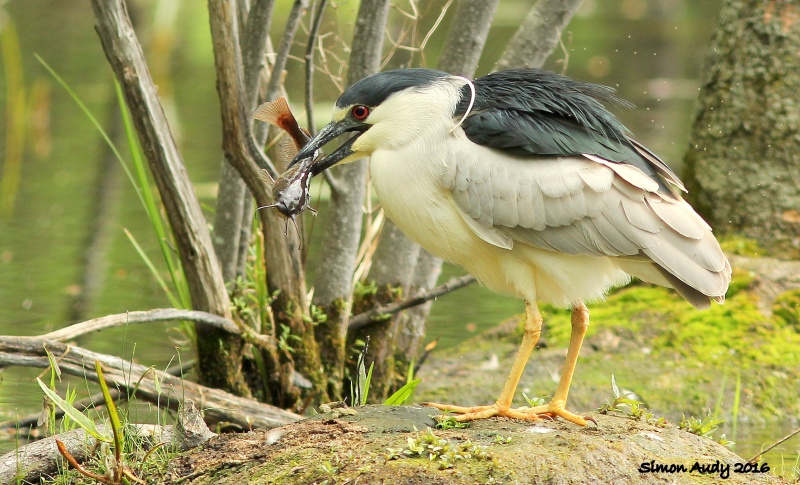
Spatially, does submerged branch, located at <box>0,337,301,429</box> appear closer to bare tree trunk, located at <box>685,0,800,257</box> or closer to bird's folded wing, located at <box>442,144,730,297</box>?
bird's folded wing, located at <box>442,144,730,297</box>

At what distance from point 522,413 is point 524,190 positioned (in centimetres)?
93

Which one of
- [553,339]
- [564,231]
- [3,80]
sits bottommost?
[553,339]

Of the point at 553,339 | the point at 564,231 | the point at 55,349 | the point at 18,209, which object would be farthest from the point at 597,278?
the point at 18,209

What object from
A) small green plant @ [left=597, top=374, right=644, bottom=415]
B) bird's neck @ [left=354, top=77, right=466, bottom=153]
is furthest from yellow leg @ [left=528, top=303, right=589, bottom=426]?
Result: bird's neck @ [left=354, top=77, right=466, bottom=153]

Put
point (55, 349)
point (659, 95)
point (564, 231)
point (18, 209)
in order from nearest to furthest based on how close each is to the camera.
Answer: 1. point (564, 231)
2. point (55, 349)
3. point (18, 209)
4. point (659, 95)

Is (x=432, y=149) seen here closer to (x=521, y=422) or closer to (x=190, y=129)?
(x=521, y=422)

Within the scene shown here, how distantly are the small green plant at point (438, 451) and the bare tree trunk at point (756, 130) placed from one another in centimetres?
414

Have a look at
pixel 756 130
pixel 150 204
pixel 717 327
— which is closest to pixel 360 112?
pixel 150 204

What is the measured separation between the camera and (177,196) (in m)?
5.17

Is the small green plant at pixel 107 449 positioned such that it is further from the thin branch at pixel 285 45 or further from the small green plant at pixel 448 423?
the thin branch at pixel 285 45

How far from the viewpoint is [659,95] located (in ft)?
51.2

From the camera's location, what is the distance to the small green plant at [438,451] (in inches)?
145

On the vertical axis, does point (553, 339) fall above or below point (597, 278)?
below

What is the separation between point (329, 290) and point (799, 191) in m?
→ 3.40
